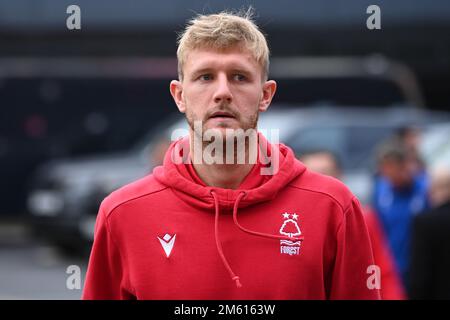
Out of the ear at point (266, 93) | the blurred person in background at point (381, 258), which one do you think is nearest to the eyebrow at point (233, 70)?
the ear at point (266, 93)

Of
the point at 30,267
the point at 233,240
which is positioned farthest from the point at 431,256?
the point at 30,267

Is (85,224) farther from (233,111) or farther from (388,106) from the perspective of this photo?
(233,111)

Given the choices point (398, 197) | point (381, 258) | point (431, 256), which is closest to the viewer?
point (381, 258)

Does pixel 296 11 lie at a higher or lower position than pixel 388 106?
higher

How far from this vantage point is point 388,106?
63.0ft

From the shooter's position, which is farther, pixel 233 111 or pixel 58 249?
pixel 58 249

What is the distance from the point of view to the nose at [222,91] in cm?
391

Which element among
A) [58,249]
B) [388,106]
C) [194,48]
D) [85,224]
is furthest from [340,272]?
[388,106]

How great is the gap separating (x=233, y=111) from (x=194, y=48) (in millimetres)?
266

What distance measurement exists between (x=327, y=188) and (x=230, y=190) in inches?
13.2

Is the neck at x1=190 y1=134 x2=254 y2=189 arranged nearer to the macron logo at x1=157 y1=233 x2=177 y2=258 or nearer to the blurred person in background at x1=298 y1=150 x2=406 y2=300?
the macron logo at x1=157 y1=233 x2=177 y2=258

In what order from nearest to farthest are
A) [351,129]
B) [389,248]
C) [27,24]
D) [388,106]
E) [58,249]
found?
[389,248] → [351,129] → [58,249] → [388,106] → [27,24]

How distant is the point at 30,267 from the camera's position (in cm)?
1627

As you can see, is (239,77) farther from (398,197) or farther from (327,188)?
(398,197)
